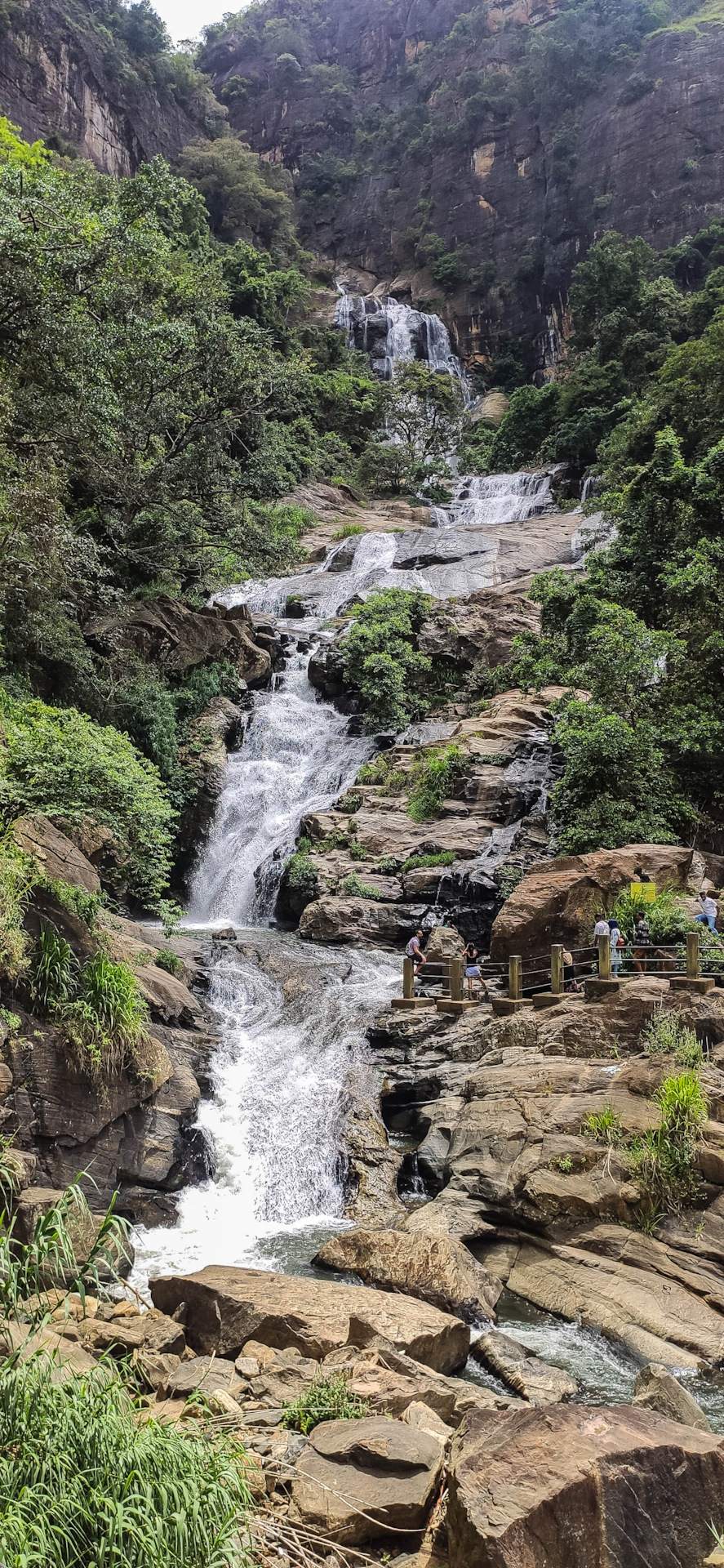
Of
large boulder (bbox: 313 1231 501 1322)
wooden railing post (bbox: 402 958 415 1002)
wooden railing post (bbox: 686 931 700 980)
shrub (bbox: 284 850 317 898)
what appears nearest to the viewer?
large boulder (bbox: 313 1231 501 1322)

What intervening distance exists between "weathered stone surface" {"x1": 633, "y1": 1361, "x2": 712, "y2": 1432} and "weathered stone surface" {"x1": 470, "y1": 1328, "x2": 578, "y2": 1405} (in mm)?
1497

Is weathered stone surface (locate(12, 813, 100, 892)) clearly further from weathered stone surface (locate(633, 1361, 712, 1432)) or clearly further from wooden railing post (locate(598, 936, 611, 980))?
weathered stone surface (locate(633, 1361, 712, 1432))

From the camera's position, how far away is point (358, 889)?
60.2ft

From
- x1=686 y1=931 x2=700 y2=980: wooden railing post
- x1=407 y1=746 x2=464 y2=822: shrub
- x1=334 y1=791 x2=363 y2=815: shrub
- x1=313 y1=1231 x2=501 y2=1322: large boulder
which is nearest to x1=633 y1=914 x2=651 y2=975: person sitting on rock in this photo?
x1=686 y1=931 x2=700 y2=980: wooden railing post

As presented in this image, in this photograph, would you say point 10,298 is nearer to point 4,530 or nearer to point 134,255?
point 4,530

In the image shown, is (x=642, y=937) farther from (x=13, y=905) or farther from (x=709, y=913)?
(x=13, y=905)

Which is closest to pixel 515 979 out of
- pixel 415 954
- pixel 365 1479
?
pixel 415 954

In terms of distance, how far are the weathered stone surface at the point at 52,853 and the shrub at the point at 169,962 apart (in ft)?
8.98

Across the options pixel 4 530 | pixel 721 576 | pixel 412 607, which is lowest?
pixel 4 530

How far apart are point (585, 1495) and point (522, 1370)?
3524 millimetres

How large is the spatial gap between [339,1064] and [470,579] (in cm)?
2336

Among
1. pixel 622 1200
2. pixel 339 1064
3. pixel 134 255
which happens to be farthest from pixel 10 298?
pixel 622 1200

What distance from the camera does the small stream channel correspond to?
866cm

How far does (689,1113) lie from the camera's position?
870 cm
